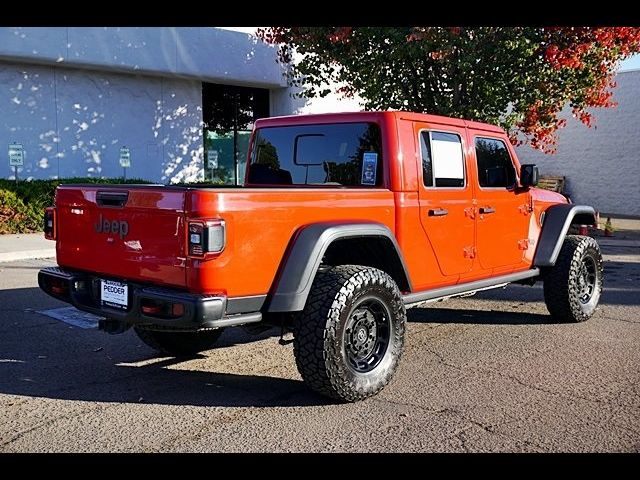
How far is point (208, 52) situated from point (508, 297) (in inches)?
436

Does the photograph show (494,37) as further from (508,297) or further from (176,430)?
(176,430)

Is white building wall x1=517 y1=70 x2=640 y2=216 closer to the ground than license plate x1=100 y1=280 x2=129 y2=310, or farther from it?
farther from it

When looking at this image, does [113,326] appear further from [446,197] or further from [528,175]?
[528,175]

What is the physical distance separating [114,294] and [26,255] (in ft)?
24.3

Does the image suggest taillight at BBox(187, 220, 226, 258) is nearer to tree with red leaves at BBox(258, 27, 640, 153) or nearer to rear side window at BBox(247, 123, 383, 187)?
rear side window at BBox(247, 123, 383, 187)

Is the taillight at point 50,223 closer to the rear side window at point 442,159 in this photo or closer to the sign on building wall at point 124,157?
the rear side window at point 442,159

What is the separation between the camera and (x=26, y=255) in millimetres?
10586

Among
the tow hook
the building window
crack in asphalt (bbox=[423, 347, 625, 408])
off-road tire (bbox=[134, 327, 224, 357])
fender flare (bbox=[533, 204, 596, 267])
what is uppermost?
the building window

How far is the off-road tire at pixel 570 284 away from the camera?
624 centimetres

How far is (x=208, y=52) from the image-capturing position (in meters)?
16.1

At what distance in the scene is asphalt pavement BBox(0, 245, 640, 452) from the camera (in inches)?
139

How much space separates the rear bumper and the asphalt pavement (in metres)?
0.59

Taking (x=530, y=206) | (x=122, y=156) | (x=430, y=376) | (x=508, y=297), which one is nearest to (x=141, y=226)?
(x=430, y=376)

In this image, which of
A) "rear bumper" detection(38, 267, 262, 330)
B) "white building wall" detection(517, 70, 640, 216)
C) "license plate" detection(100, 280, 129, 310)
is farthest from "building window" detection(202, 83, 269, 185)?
"license plate" detection(100, 280, 129, 310)
